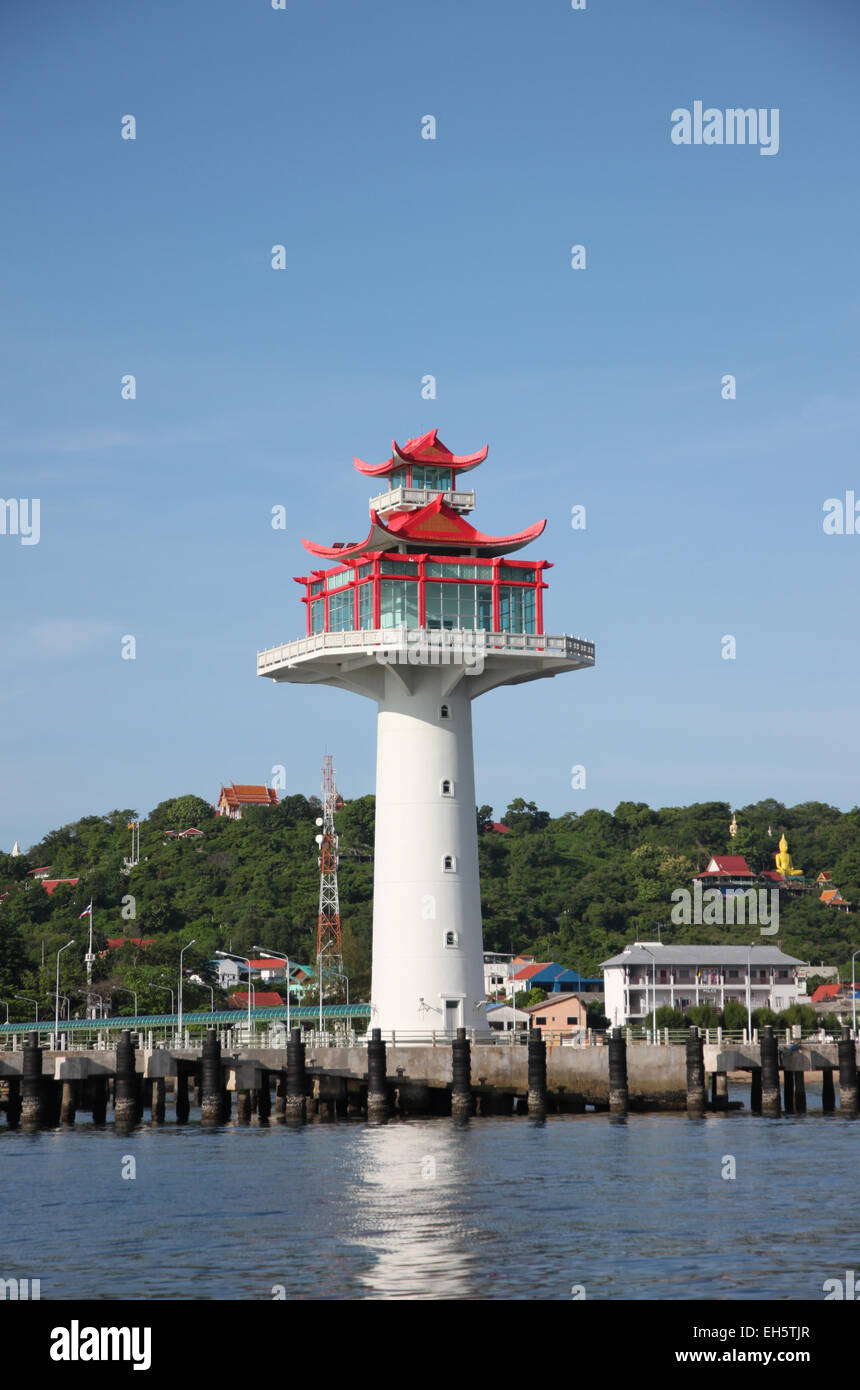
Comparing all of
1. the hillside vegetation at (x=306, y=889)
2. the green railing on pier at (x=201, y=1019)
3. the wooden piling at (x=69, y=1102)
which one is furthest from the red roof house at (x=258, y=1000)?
the wooden piling at (x=69, y=1102)

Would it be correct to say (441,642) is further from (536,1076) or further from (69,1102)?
(69,1102)

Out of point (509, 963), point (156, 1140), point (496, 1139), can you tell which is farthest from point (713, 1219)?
point (509, 963)

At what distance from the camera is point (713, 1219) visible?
41188mm

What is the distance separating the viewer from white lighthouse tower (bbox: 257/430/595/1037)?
225 ft

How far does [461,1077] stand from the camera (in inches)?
2517

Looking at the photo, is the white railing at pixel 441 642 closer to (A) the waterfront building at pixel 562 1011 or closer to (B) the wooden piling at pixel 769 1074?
(B) the wooden piling at pixel 769 1074

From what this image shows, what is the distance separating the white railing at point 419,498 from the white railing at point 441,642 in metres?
6.26

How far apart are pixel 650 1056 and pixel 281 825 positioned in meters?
117

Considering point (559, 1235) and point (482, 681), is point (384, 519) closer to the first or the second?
point (482, 681)

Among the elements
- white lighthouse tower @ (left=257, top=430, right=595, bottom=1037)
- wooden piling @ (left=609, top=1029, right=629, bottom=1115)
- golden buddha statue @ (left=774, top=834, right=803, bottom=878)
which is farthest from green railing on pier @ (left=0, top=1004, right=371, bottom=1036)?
golden buddha statue @ (left=774, top=834, right=803, bottom=878)

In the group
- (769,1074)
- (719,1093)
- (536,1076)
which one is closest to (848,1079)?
(769,1074)

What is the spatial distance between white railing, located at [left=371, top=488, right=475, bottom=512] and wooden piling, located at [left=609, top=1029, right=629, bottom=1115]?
73.0ft

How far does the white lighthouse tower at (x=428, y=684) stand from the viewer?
6856 centimetres

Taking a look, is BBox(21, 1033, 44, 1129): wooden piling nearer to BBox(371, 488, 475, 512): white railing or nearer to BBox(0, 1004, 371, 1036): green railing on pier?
BBox(371, 488, 475, 512): white railing
